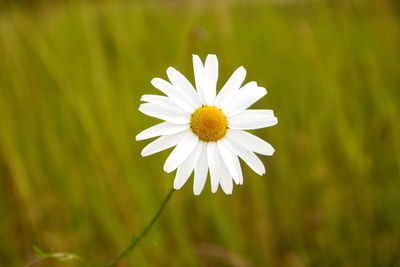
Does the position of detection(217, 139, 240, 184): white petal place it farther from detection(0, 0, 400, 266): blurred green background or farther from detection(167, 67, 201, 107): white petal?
detection(0, 0, 400, 266): blurred green background

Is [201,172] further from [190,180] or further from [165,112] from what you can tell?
[190,180]

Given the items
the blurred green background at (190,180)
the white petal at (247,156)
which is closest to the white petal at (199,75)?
the white petal at (247,156)

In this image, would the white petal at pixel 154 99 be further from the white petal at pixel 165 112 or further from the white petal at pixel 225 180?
the white petal at pixel 225 180

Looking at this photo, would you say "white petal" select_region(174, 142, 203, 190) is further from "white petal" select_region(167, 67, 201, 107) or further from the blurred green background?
the blurred green background

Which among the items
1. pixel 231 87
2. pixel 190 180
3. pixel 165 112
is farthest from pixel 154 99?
pixel 190 180

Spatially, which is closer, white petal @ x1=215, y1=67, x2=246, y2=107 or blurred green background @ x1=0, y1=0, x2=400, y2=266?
white petal @ x1=215, y1=67, x2=246, y2=107

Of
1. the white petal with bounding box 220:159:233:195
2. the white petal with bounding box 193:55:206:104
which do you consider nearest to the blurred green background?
the white petal with bounding box 193:55:206:104

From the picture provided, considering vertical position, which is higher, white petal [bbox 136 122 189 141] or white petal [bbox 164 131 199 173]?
white petal [bbox 136 122 189 141]
